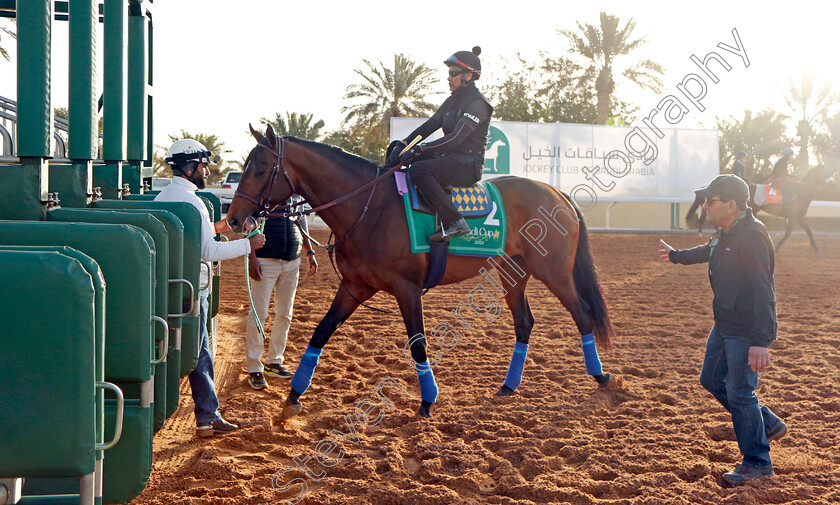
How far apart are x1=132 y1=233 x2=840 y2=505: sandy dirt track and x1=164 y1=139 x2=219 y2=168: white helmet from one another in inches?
70.9

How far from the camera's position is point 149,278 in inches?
106

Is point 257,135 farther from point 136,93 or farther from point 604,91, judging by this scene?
point 604,91

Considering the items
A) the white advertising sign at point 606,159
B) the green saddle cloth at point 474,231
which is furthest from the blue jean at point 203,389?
the white advertising sign at point 606,159

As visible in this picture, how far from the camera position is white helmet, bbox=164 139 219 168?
5082 millimetres

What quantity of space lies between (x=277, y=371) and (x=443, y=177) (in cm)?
226

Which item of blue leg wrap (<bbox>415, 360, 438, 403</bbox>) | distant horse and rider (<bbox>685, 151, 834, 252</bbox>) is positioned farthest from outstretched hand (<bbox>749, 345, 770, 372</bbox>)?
distant horse and rider (<bbox>685, 151, 834, 252</bbox>)

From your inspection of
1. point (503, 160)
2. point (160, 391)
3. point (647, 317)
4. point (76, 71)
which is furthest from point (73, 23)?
point (503, 160)

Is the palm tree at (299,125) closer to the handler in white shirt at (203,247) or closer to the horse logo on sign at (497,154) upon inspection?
the horse logo on sign at (497,154)

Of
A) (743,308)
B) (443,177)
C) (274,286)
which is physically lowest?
(274,286)

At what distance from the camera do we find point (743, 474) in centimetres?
402

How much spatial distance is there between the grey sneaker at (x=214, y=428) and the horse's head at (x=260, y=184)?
131cm

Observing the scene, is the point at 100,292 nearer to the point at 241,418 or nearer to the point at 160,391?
the point at 160,391

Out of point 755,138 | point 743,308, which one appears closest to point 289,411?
point 743,308

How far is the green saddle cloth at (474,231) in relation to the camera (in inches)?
220
